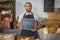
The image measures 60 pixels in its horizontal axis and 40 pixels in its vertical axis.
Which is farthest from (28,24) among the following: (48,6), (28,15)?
(48,6)

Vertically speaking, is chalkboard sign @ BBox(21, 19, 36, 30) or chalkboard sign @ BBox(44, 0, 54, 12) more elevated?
chalkboard sign @ BBox(44, 0, 54, 12)

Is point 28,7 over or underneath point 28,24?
over

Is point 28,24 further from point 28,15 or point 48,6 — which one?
point 48,6

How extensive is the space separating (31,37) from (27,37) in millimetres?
34

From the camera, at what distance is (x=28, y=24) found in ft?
3.43

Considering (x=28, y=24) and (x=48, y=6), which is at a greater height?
(x=48, y=6)

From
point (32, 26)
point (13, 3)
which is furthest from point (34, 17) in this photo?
point (13, 3)

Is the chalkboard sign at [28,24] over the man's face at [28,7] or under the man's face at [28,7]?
under

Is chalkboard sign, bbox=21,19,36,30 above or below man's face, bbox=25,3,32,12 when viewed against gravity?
below

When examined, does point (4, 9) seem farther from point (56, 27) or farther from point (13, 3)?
point (56, 27)

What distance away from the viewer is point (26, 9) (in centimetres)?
105

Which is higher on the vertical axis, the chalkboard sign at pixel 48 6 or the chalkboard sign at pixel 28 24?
the chalkboard sign at pixel 48 6

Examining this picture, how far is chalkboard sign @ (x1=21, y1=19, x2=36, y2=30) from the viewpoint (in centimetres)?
104

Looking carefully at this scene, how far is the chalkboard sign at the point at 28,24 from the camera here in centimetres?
104
